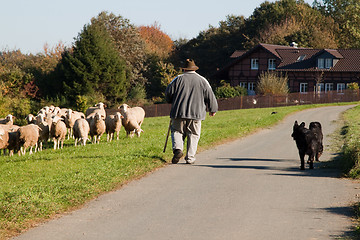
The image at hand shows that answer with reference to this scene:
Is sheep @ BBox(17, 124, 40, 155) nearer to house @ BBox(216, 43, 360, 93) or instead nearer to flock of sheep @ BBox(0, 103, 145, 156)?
flock of sheep @ BBox(0, 103, 145, 156)

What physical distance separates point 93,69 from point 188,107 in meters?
42.6

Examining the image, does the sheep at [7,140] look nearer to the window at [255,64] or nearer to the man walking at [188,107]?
the man walking at [188,107]

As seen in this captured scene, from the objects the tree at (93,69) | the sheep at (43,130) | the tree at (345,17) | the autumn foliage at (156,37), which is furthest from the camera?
the autumn foliage at (156,37)

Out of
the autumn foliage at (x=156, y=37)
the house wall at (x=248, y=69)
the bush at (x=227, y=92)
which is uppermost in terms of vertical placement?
the autumn foliage at (x=156, y=37)

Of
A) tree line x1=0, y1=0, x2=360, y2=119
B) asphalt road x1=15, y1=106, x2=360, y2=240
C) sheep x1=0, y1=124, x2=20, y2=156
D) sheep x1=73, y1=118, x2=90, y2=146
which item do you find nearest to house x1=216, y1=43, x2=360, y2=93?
tree line x1=0, y1=0, x2=360, y2=119

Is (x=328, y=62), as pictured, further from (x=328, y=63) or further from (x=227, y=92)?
(x=227, y=92)

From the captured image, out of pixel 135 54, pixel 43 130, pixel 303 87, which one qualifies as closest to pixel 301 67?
pixel 303 87

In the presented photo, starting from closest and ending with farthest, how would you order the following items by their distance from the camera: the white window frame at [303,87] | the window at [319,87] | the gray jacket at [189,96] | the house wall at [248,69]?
the gray jacket at [189,96] → the window at [319,87] → the white window frame at [303,87] → the house wall at [248,69]

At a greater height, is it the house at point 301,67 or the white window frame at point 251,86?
the house at point 301,67

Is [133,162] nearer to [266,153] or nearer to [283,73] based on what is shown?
[266,153]

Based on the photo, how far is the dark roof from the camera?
204 ft

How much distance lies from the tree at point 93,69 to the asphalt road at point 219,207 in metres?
41.6

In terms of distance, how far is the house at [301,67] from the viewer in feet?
205

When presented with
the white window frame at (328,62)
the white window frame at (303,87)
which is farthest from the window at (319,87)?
the white window frame at (328,62)
